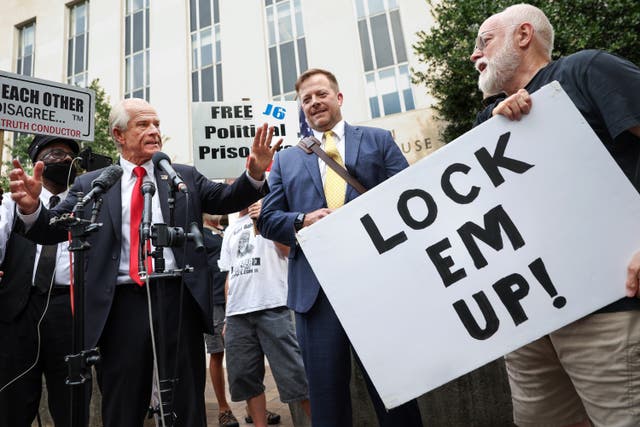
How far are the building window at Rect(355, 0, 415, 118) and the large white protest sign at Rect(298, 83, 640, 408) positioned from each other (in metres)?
12.7

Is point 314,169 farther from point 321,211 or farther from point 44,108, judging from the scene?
point 44,108

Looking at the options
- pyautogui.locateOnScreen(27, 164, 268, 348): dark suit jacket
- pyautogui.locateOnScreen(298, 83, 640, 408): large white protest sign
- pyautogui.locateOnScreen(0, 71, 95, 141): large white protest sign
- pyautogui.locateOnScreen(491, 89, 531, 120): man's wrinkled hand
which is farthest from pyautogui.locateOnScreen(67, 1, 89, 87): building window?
pyautogui.locateOnScreen(491, 89, 531, 120): man's wrinkled hand

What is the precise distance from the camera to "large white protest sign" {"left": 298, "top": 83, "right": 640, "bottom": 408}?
1.40 meters

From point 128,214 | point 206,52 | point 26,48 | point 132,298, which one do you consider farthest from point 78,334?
point 26,48

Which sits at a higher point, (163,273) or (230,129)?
(230,129)

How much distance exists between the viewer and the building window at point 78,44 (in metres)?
19.4

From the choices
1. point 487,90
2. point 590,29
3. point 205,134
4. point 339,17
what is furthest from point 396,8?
point 487,90

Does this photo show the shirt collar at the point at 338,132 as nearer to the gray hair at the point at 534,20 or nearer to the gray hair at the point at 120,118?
the gray hair at the point at 534,20

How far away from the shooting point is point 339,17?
14.8 m

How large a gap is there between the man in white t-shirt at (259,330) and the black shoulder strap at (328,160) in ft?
3.42

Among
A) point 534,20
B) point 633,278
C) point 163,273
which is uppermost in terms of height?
point 534,20

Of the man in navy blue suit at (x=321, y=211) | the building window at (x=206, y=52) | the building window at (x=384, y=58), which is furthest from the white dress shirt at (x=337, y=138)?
the building window at (x=206, y=52)

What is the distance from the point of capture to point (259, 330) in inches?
129

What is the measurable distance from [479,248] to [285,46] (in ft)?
50.4
